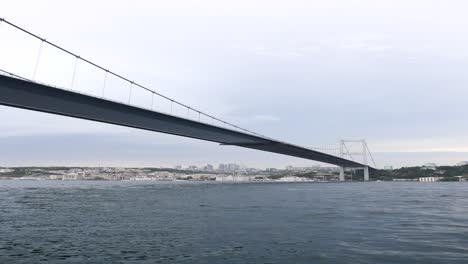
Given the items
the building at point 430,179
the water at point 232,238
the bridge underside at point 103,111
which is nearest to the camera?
the water at point 232,238

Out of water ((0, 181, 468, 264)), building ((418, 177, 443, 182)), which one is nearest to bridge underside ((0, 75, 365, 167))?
water ((0, 181, 468, 264))

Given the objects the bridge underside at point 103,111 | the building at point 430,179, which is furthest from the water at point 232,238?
the building at point 430,179

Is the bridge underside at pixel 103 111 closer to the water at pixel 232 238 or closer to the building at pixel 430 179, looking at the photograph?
the water at pixel 232 238

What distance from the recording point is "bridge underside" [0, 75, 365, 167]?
42.9 meters

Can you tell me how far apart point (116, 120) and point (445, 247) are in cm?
5156

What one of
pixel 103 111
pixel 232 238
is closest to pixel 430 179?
pixel 103 111

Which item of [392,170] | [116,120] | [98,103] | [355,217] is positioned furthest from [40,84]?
[392,170]

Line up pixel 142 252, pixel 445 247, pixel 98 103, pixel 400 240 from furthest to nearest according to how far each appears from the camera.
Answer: pixel 98 103 < pixel 400 240 < pixel 445 247 < pixel 142 252

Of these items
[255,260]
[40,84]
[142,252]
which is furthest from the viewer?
[40,84]

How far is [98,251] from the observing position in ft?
45.4

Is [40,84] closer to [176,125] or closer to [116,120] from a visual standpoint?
[116,120]

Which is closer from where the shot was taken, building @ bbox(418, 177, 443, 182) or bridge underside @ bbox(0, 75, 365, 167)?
bridge underside @ bbox(0, 75, 365, 167)

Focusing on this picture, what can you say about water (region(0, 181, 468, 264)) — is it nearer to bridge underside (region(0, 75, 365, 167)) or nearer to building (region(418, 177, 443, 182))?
bridge underside (region(0, 75, 365, 167))

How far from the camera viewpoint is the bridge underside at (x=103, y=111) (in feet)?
141
